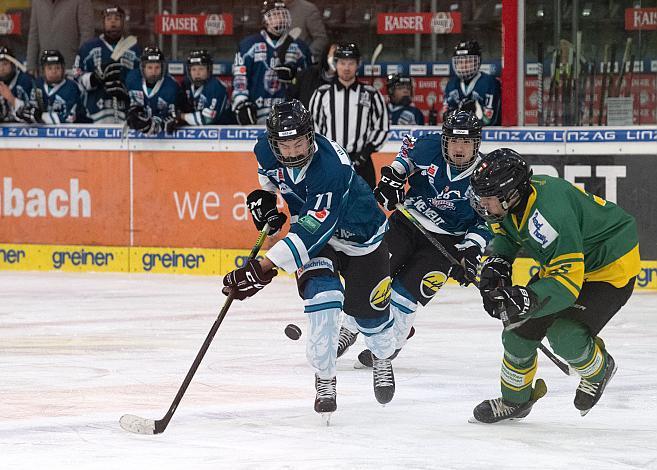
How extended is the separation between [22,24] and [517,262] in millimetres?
4355

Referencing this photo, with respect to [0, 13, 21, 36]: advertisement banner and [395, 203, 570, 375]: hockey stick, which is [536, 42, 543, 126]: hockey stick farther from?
[0, 13, 21, 36]: advertisement banner

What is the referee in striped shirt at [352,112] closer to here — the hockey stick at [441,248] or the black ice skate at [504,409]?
the hockey stick at [441,248]

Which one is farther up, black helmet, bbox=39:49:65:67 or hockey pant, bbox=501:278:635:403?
black helmet, bbox=39:49:65:67

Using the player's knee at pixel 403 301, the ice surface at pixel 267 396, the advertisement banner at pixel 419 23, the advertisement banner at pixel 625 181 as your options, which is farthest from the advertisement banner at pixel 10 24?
the player's knee at pixel 403 301

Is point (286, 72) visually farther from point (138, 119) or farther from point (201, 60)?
point (138, 119)

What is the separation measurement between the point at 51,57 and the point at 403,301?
4.59 meters

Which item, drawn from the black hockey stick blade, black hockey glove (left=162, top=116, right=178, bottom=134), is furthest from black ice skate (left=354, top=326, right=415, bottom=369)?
black hockey glove (left=162, top=116, right=178, bottom=134)

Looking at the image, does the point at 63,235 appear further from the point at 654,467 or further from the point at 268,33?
the point at 654,467

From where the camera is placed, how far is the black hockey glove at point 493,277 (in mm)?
4148

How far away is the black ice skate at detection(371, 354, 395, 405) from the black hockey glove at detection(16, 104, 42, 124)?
16.2 ft

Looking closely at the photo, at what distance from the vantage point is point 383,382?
4812 millimetres

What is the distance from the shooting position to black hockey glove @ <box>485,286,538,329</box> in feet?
13.3

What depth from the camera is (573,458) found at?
394 cm

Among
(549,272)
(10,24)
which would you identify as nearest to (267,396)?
(549,272)
